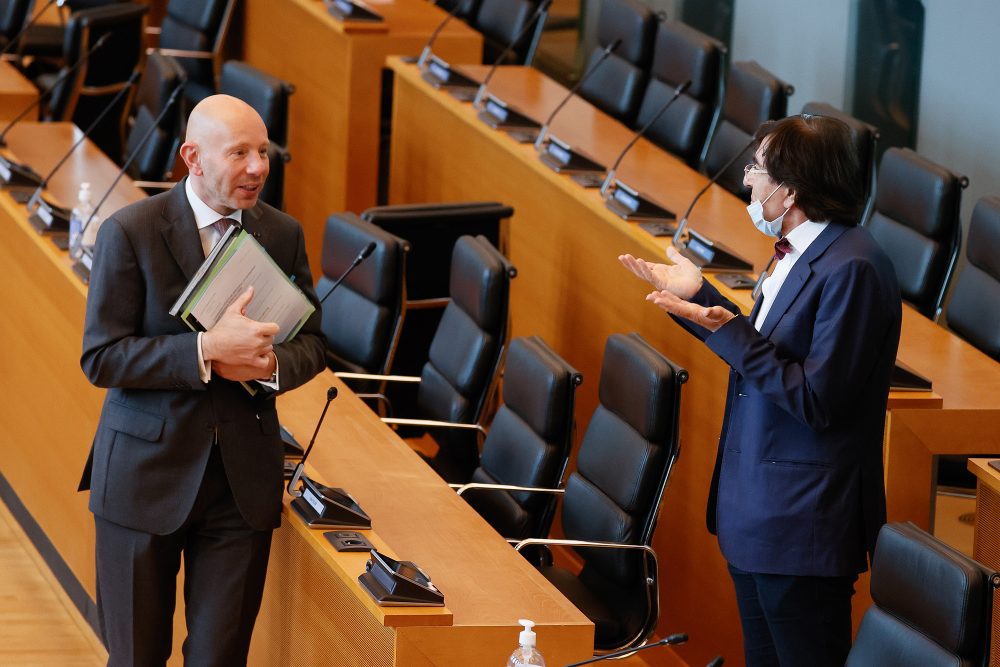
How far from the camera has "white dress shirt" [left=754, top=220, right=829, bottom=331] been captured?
2781 millimetres

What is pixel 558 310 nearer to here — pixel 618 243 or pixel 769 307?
pixel 618 243

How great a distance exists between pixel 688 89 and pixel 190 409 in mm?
3365

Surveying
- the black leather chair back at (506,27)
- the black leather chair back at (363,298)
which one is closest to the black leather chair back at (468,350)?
the black leather chair back at (363,298)

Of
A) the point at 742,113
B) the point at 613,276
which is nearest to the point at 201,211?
the point at 613,276

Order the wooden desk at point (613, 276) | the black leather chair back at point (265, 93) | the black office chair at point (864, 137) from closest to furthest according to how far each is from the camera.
Result: the wooden desk at point (613, 276) < the black office chair at point (864, 137) < the black leather chair back at point (265, 93)

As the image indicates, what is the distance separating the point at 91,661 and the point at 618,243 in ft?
6.07

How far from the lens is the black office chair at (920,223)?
4.66 m

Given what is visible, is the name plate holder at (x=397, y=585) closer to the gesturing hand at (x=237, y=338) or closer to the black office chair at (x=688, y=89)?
the gesturing hand at (x=237, y=338)

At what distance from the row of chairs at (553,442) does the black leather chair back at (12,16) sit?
3.98 metres

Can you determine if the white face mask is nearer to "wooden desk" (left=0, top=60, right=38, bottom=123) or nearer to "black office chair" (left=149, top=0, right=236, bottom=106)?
"wooden desk" (left=0, top=60, right=38, bottom=123)

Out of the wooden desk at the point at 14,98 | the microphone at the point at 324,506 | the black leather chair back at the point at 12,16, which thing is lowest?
the black leather chair back at the point at 12,16

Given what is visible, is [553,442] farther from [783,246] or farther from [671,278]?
[783,246]

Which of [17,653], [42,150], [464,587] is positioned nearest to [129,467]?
[464,587]

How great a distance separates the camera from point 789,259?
2.83 metres
